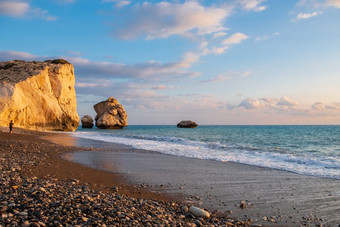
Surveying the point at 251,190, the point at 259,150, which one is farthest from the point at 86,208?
the point at 259,150

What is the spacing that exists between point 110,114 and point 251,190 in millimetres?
77944

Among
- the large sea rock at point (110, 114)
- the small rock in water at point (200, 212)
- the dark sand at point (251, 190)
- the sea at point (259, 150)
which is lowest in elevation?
the sea at point (259, 150)

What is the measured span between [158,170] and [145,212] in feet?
17.4

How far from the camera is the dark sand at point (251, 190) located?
554cm

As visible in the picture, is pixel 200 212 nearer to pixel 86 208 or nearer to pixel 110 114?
pixel 86 208

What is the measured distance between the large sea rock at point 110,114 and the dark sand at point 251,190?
72.5 metres

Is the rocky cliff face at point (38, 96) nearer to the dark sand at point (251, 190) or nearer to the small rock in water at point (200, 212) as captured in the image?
the dark sand at point (251, 190)

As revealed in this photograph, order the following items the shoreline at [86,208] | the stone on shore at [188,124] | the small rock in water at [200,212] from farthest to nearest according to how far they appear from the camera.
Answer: the stone on shore at [188,124] < the small rock in water at [200,212] < the shoreline at [86,208]

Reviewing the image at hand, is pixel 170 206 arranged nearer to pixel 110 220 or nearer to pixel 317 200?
pixel 110 220

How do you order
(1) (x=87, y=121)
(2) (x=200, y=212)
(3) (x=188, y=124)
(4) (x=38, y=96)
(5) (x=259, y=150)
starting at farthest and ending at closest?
(3) (x=188, y=124)
(1) (x=87, y=121)
(4) (x=38, y=96)
(5) (x=259, y=150)
(2) (x=200, y=212)

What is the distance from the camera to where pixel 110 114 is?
269 ft

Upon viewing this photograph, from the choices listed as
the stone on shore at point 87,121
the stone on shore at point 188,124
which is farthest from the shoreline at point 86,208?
the stone on shore at point 188,124

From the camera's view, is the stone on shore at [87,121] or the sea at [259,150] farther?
the stone on shore at [87,121]

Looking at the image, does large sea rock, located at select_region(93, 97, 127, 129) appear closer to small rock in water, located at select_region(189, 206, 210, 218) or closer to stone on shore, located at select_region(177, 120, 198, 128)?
stone on shore, located at select_region(177, 120, 198, 128)
